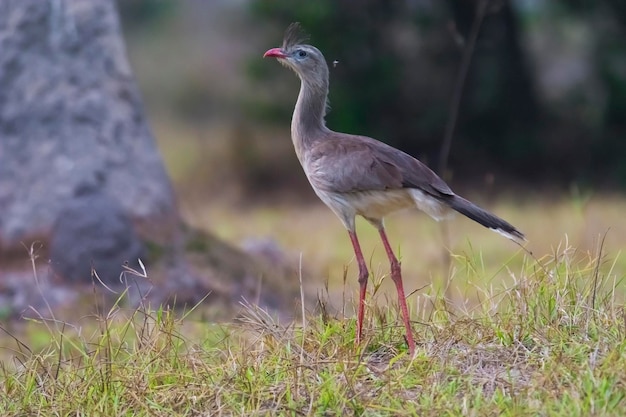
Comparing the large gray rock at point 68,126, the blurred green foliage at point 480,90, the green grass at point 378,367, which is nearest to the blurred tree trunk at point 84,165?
the large gray rock at point 68,126

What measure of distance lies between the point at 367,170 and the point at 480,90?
8743mm

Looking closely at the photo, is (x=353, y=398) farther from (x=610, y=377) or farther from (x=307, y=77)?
(x=307, y=77)

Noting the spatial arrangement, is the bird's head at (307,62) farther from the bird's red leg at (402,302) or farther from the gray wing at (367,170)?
the bird's red leg at (402,302)

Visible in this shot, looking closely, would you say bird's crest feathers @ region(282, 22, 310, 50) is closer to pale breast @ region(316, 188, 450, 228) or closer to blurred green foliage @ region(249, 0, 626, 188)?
pale breast @ region(316, 188, 450, 228)

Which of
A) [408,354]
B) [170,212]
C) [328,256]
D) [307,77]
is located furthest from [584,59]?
[408,354]

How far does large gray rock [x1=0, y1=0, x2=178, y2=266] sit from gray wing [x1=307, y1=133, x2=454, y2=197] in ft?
9.69

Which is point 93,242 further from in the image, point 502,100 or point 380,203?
point 502,100

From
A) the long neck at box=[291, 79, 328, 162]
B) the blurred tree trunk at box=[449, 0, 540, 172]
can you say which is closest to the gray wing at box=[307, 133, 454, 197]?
the long neck at box=[291, 79, 328, 162]

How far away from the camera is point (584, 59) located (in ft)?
44.5

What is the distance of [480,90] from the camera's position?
1294 cm

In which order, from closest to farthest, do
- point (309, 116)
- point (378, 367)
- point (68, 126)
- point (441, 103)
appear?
point (378, 367) < point (309, 116) < point (68, 126) < point (441, 103)

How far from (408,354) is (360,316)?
0.88 feet

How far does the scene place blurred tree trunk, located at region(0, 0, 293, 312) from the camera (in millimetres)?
7180

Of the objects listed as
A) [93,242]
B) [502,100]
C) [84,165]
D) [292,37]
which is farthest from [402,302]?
[502,100]
